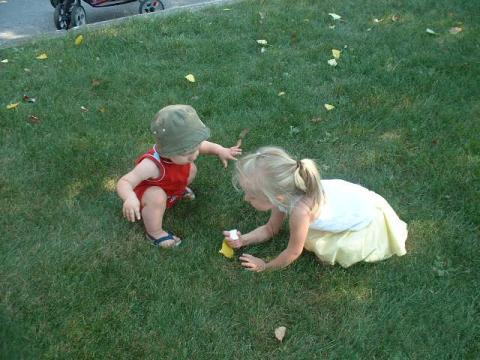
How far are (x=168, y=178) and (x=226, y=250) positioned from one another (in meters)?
0.53

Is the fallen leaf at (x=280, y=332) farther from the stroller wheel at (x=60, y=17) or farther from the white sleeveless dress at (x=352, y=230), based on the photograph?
the stroller wheel at (x=60, y=17)

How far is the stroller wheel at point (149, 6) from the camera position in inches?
250

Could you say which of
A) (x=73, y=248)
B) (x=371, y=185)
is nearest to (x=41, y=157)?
(x=73, y=248)

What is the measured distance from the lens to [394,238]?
2.78m

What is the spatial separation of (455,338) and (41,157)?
110 inches

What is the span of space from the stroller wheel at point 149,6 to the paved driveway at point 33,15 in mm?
382

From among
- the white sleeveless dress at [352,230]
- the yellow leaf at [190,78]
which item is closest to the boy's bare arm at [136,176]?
the white sleeveless dress at [352,230]

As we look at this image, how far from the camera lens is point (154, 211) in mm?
2881

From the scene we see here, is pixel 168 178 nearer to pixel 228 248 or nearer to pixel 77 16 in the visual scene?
pixel 228 248

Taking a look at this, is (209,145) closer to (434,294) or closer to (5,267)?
(5,267)

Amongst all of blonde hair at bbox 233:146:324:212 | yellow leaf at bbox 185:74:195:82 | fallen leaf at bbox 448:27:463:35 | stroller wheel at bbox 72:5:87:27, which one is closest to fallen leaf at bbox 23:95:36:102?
yellow leaf at bbox 185:74:195:82

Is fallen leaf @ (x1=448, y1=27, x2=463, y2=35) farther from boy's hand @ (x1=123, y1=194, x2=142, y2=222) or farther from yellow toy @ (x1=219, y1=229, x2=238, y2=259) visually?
boy's hand @ (x1=123, y1=194, x2=142, y2=222)

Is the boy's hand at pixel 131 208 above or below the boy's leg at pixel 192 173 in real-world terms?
above

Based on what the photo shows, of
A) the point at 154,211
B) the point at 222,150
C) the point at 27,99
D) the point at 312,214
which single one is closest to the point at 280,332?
the point at 312,214
